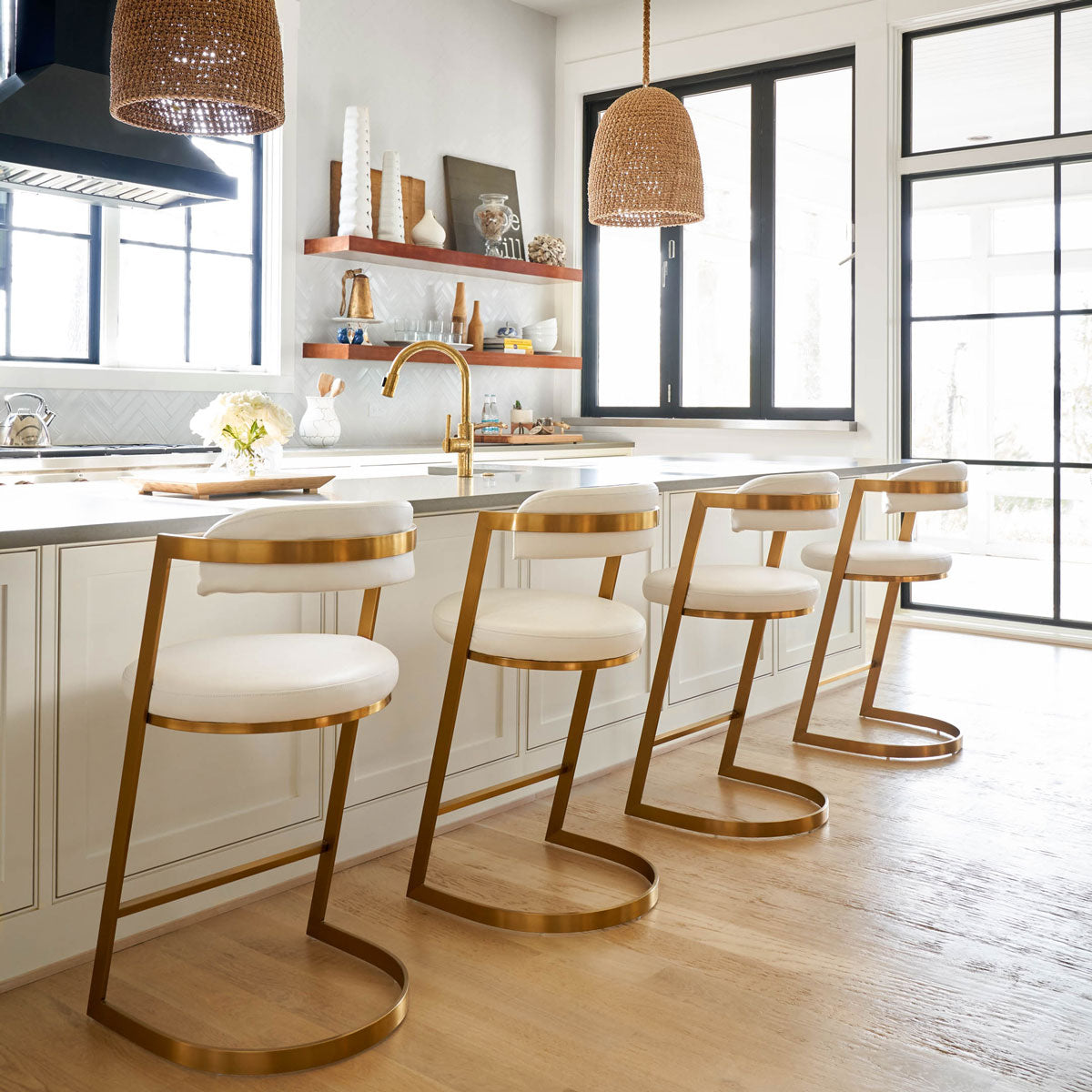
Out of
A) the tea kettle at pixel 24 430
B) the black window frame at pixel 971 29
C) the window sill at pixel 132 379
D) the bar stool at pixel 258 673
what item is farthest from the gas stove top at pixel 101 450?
the black window frame at pixel 971 29

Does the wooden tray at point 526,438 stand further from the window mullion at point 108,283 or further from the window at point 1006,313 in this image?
the window mullion at point 108,283

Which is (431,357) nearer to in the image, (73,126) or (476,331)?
(476,331)

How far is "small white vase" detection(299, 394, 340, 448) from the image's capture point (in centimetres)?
→ 547

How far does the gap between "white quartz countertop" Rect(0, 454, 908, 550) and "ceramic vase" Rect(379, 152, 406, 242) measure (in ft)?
5.72

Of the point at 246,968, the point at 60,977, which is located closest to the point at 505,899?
the point at 246,968

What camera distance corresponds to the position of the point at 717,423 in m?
6.50

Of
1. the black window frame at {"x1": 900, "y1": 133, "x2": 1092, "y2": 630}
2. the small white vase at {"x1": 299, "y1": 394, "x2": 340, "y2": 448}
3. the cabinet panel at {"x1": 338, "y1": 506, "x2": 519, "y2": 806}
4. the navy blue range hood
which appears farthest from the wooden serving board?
the black window frame at {"x1": 900, "y1": 133, "x2": 1092, "y2": 630}

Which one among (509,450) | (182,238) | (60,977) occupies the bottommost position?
(60,977)

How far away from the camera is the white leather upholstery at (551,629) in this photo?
2283mm

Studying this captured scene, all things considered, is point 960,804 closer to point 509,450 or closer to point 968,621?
point 968,621

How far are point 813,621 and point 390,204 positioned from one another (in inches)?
114

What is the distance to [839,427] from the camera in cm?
598

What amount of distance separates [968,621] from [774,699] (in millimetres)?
2051

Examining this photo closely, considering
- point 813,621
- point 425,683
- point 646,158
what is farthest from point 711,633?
point 646,158
